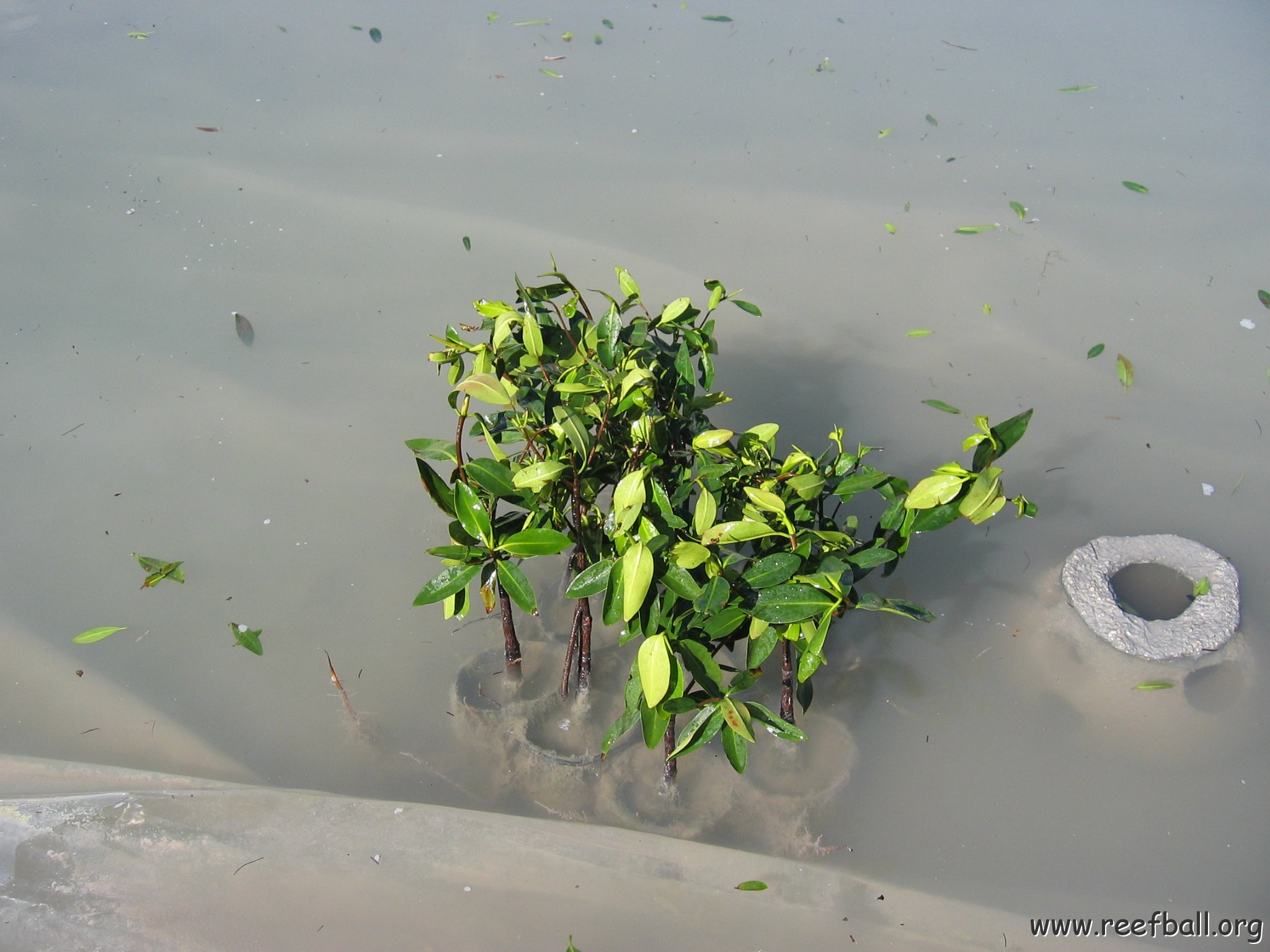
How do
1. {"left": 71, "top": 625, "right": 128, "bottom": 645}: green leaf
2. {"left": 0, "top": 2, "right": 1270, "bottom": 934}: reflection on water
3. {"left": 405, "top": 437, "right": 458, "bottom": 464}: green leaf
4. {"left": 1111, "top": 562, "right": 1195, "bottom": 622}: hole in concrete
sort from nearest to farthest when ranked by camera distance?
Answer: 1. {"left": 405, "top": 437, "right": 458, "bottom": 464}: green leaf
2. {"left": 0, "top": 2, "right": 1270, "bottom": 934}: reflection on water
3. {"left": 71, "top": 625, "right": 128, "bottom": 645}: green leaf
4. {"left": 1111, "top": 562, "right": 1195, "bottom": 622}: hole in concrete

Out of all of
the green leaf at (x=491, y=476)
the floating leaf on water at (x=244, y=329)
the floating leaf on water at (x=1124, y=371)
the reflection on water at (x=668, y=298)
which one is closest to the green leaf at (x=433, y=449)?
the green leaf at (x=491, y=476)

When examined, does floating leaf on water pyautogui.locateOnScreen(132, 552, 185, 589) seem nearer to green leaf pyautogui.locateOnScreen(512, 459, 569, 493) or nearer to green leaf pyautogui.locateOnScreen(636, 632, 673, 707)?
green leaf pyautogui.locateOnScreen(512, 459, 569, 493)

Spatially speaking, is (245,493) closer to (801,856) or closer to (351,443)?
(351,443)

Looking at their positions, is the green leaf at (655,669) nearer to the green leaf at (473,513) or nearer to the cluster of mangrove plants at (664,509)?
the cluster of mangrove plants at (664,509)

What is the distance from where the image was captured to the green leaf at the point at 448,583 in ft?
3.92

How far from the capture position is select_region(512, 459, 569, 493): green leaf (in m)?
1.14

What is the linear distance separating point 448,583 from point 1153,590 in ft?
5.41

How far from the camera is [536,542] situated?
1.16 m

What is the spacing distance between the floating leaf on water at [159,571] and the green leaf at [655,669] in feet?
3.96

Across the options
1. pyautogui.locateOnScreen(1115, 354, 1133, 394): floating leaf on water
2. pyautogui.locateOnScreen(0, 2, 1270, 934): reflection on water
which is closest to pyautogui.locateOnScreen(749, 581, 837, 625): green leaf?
pyautogui.locateOnScreen(0, 2, 1270, 934): reflection on water

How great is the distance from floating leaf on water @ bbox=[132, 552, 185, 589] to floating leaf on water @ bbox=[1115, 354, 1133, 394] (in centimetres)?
245

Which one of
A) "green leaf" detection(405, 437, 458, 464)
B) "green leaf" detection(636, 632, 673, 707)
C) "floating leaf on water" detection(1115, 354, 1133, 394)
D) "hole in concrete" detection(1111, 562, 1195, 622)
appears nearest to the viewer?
"green leaf" detection(636, 632, 673, 707)

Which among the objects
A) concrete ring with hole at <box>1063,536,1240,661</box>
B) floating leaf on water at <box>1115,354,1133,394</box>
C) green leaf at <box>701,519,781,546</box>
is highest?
green leaf at <box>701,519,781,546</box>

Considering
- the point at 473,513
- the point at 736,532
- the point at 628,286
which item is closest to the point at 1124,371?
A: the point at 628,286
